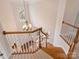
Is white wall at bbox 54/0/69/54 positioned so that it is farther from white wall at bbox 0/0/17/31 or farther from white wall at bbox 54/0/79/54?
white wall at bbox 0/0/17/31

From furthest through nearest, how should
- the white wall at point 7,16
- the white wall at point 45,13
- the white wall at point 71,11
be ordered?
1. the white wall at point 45,13
2. the white wall at point 7,16
3. the white wall at point 71,11

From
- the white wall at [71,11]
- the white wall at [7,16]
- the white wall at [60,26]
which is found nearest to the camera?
the white wall at [71,11]

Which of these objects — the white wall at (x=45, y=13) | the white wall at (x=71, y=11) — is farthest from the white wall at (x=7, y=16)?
the white wall at (x=71, y=11)

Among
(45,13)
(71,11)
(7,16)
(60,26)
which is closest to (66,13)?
(71,11)

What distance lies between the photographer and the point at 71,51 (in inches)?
117

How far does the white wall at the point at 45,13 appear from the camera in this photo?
6172 mm

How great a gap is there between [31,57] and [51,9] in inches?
123

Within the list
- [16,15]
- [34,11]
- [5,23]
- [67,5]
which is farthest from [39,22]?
[67,5]

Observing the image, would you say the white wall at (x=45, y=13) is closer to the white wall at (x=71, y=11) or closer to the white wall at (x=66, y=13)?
the white wall at (x=66, y=13)

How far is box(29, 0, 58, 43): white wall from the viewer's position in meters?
6.17

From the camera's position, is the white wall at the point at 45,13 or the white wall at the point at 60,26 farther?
the white wall at the point at 45,13

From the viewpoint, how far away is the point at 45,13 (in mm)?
6750

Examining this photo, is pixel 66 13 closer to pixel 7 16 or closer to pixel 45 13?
pixel 45 13

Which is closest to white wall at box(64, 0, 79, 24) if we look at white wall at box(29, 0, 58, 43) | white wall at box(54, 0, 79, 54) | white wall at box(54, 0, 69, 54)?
white wall at box(54, 0, 79, 54)
